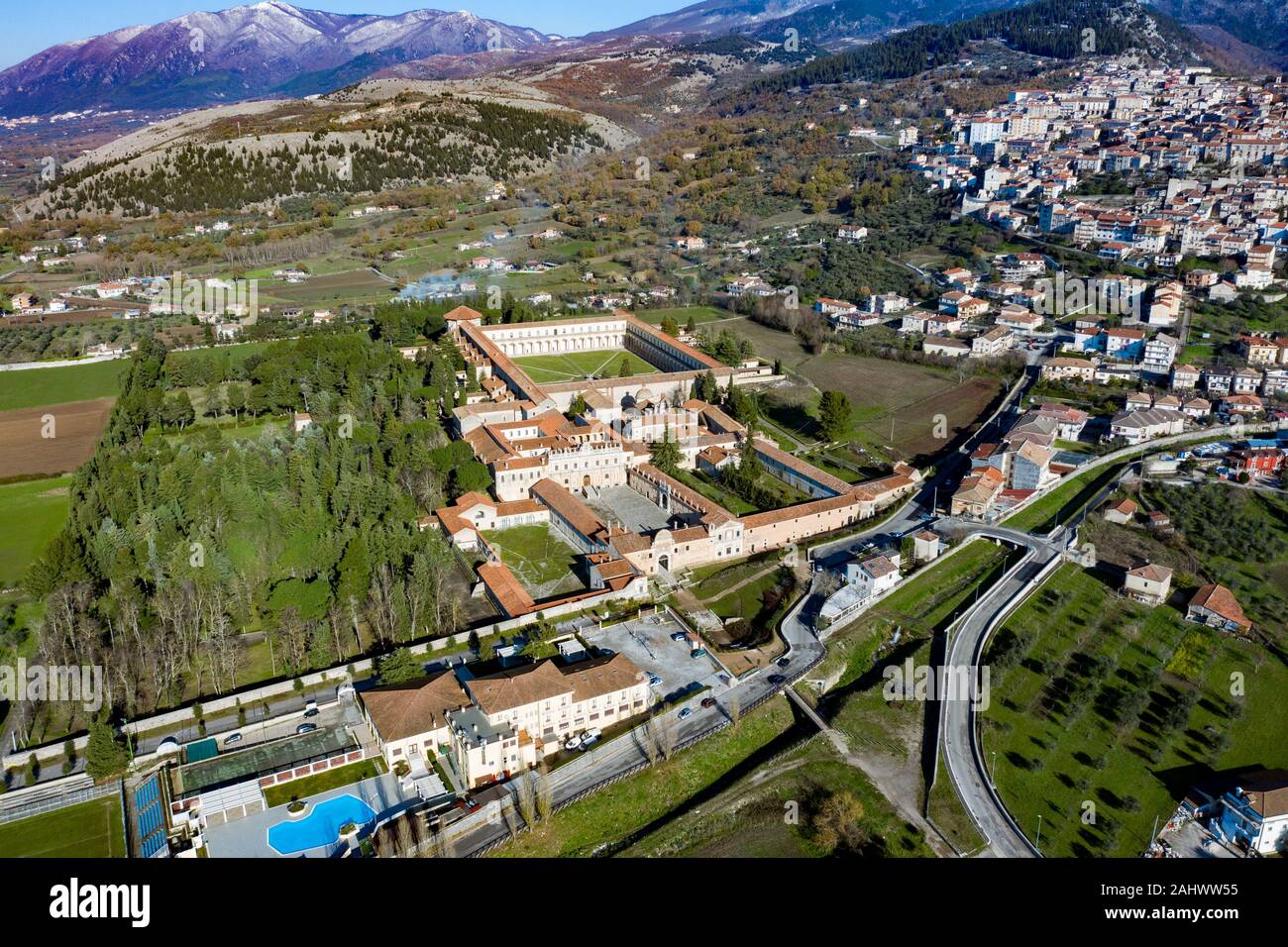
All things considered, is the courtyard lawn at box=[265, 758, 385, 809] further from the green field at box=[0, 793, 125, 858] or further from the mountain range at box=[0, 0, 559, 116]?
the mountain range at box=[0, 0, 559, 116]

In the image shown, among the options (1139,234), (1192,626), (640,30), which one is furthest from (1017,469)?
(640,30)

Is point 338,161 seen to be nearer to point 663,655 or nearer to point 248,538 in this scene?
point 248,538

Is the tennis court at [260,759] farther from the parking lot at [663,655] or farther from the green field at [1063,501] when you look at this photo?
the green field at [1063,501]

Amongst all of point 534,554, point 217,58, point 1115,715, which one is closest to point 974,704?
point 1115,715

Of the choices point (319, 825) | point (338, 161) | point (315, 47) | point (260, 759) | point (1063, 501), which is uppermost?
point (315, 47)

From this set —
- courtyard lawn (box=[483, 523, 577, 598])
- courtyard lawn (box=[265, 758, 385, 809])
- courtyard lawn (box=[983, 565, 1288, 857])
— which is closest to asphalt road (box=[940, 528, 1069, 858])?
courtyard lawn (box=[983, 565, 1288, 857])
